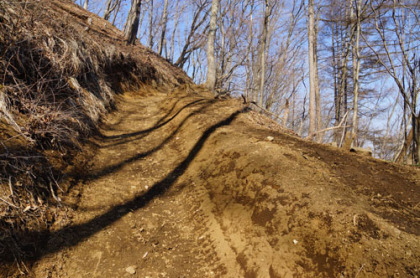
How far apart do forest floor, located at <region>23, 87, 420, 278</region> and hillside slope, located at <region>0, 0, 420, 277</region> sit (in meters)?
0.01

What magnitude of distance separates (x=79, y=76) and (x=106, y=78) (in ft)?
5.66

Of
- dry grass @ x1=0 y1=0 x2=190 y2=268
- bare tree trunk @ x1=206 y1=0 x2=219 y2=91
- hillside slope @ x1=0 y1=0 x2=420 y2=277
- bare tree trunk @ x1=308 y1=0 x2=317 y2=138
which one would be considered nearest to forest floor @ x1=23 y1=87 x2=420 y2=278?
hillside slope @ x1=0 y1=0 x2=420 y2=277

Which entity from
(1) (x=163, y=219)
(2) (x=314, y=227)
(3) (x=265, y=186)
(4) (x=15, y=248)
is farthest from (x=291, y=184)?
(4) (x=15, y=248)

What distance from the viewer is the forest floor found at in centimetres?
205

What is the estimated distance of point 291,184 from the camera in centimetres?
284

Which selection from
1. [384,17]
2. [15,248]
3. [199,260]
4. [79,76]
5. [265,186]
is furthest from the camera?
[384,17]

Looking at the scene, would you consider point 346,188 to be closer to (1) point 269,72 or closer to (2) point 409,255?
(2) point 409,255

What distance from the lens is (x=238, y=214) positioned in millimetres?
2814

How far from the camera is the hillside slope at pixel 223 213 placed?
6.65 ft

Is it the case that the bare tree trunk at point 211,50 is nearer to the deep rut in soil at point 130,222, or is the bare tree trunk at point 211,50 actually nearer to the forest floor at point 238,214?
the deep rut in soil at point 130,222

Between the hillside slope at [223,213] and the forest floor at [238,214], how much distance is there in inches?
0.5

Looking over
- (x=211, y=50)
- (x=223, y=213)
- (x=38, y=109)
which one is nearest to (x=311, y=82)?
(x=211, y=50)

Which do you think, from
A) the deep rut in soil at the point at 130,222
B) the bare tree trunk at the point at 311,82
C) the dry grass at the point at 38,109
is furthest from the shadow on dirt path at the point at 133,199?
the bare tree trunk at the point at 311,82

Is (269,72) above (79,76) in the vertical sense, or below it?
above
